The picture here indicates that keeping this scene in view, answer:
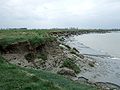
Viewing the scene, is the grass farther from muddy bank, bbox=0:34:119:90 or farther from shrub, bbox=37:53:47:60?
shrub, bbox=37:53:47:60

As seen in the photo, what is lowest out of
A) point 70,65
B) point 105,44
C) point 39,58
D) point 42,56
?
point 105,44

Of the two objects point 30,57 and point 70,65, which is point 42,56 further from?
point 70,65

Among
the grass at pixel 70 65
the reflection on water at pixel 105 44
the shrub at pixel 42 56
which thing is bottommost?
the reflection on water at pixel 105 44

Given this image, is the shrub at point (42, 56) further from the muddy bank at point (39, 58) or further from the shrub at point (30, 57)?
the shrub at point (30, 57)

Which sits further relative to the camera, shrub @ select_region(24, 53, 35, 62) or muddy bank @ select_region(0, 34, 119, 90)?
shrub @ select_region(24, 53, 35, 62)

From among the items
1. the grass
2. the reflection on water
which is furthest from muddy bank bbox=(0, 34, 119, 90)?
the reflection on water

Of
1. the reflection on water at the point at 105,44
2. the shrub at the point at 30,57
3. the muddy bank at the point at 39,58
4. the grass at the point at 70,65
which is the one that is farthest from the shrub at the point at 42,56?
the reflection on water at the point at 105,44

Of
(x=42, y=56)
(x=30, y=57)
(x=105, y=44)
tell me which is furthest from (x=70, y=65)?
(x=105, y=44)

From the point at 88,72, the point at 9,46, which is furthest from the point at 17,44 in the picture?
the point at 88,72

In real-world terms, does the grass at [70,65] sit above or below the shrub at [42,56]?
below

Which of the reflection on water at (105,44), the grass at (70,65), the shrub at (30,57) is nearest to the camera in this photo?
the grass at (70,65)

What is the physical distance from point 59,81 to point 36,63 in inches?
489

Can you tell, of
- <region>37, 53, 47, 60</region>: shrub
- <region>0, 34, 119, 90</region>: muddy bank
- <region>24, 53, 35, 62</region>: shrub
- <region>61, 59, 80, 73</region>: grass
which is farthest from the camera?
<region>37, 53, 47, 60</region>: shrub

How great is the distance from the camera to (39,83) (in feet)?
54.2
